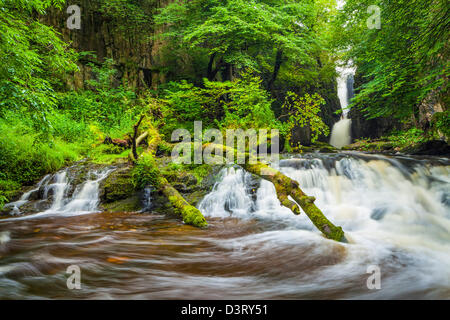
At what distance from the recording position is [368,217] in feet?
15.6

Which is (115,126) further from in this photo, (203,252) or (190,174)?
(203,252)

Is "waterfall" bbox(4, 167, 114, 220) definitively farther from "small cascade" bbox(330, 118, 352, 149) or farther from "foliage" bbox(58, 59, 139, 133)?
"small cascade" bbox(330, 118, 352, 149)

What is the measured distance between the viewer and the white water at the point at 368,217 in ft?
7.98

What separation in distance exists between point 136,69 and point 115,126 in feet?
17.7

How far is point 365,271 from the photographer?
2523 mm

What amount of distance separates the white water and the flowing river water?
0.02 metres

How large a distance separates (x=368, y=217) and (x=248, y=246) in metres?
2.94

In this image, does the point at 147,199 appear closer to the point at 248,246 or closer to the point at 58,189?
the point at 58,189

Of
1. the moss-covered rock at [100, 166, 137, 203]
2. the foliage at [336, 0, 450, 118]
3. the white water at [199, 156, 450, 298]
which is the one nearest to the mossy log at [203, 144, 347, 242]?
the white water at [199, 156, 450, 298]

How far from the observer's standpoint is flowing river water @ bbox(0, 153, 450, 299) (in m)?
2.14

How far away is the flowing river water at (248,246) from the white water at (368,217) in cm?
2

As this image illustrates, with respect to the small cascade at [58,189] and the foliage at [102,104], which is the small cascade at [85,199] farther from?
the foliage at [102,104]

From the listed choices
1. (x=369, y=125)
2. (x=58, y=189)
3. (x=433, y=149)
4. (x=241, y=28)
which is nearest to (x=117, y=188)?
(x=58, y=189)
